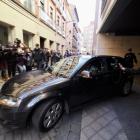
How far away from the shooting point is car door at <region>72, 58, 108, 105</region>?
211 centimetres

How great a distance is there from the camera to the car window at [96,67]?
8.18 feet

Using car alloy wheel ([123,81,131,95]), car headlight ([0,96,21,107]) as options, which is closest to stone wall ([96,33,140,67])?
car alloy wheel ([123,81,131,95])

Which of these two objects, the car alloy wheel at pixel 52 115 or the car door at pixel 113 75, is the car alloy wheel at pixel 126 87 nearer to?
the car door at pixel 113 75

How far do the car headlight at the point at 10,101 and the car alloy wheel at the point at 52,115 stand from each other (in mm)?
569

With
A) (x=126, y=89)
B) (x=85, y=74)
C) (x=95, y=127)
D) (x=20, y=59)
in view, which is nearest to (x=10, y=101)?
(x=85, y=74)

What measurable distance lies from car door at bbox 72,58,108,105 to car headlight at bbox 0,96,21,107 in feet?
3.63

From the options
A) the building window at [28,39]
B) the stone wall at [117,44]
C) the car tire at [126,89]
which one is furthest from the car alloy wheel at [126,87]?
the building window at [28,39]

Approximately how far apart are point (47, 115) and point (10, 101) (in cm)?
70

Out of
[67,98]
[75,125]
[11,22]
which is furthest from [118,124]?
[11,22]

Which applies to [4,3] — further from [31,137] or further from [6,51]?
[31,137]

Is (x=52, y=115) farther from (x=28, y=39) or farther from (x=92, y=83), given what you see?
(x=28, y=39)

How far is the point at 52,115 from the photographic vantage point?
5.99 feet

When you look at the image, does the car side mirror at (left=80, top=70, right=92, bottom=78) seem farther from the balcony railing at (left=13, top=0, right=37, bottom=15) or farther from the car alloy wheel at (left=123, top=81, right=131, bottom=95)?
the balcony railing at (left=13, top=0, right=37, bottom=15)

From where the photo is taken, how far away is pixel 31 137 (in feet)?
5.51
